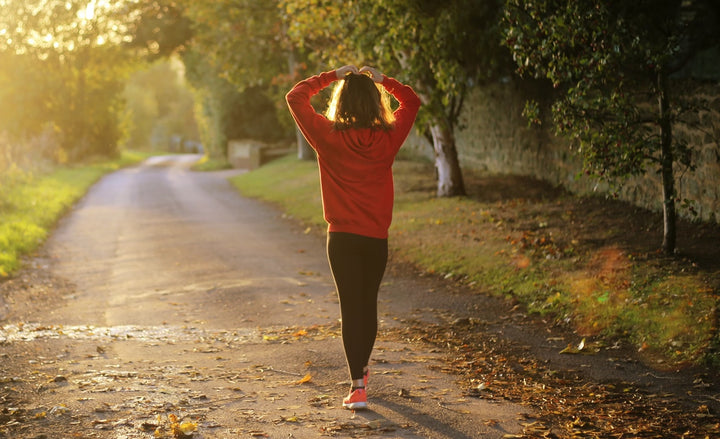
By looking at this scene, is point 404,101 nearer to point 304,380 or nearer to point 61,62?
point 304,380

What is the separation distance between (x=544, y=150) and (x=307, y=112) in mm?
12092

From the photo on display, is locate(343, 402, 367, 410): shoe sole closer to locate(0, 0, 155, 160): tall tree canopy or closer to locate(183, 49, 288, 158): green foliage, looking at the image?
locate(183, 49, 288, 158): green foliage

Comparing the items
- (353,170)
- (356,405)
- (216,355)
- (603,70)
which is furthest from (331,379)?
(603,70)

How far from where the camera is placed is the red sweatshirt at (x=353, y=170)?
5.21 m

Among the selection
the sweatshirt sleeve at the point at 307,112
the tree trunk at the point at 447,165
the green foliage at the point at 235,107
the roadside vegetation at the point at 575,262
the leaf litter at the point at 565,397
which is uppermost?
the green foliage at the point at 235,107

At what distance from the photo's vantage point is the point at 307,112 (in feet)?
17.3

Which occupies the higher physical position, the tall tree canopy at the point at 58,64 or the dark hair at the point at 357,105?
the tall tree canopy at the point at 58,64

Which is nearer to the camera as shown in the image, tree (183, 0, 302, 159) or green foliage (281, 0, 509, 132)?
green foliage (281, 0, 509, 132)

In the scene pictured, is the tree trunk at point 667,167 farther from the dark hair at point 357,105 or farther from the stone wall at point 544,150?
the dark hair at point 357,105

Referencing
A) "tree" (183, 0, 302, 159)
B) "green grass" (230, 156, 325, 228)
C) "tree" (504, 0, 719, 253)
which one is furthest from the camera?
"tree" (183, 0, 302, 159)

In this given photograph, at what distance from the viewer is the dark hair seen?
204 inches

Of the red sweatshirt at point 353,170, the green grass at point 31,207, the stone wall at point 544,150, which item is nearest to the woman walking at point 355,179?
the red sweatshirt at point 353,170

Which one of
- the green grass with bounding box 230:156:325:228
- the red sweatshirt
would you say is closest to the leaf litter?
the red sweatshirt

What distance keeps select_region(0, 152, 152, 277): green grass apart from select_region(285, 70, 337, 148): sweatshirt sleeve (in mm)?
7862
